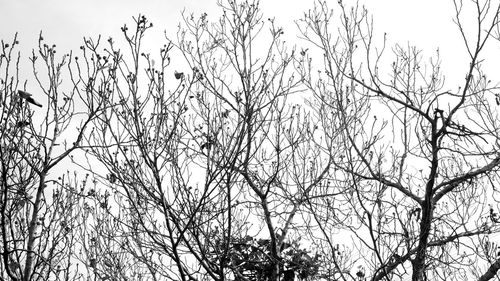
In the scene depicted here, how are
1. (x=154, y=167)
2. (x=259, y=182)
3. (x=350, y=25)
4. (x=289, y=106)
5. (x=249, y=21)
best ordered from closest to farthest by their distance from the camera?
1. (x=154, y=167)
2. (x=249, y=21)
3. (x=350, y=25)
4. (x=289, y=106)
5. (x=259, y=182)

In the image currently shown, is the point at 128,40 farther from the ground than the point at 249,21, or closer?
closer

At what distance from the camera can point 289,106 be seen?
6.02m

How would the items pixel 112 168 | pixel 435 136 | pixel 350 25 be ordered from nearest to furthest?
pixel 112 168 → pixel 435 136 → pixel 350 25

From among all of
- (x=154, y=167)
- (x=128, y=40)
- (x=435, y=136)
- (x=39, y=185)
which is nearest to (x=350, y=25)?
(x=435, y=136)

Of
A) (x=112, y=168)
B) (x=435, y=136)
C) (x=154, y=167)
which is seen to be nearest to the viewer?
(x=154, y=167)

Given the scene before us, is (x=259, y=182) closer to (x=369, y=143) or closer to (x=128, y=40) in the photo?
(x=369, y=143)

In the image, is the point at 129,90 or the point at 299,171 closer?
the point at 129,90

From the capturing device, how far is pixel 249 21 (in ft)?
16.9

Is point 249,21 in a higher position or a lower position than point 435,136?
higher

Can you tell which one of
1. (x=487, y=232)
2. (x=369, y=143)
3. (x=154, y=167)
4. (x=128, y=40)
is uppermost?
(x=369, y=143)

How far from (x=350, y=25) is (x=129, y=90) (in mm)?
2922

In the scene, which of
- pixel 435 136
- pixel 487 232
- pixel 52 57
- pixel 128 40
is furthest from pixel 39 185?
pixel 487 232

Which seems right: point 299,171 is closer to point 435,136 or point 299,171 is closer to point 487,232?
point 487,232

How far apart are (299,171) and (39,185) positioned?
332cm
